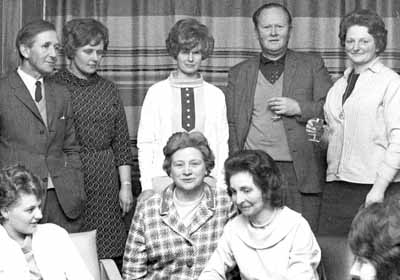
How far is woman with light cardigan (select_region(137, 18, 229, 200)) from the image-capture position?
13.8ft

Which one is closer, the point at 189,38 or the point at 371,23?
the point at 371,23

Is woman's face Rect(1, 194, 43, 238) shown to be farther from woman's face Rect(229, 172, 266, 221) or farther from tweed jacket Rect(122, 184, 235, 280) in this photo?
woman's face Rect(229, 172, 266, 221)

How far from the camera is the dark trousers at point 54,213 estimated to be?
405 cm

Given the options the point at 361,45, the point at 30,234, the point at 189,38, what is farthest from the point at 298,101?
the point at 30,234

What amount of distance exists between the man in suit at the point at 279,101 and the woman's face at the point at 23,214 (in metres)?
1.20

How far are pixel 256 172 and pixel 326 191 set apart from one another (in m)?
0.78

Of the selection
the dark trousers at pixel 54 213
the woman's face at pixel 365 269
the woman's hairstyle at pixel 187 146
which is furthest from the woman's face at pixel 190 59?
the woman's face at pixel 365 269

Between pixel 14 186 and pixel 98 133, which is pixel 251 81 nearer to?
pixel 98 133

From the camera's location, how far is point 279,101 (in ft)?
13.9

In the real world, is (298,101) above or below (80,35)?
below

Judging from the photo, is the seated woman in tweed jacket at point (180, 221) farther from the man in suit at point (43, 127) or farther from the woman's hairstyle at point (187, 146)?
the man in suit at point (43, 127)

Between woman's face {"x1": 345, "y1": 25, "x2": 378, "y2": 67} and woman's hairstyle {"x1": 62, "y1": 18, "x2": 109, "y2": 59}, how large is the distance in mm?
1120

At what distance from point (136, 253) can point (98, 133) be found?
2.43ft

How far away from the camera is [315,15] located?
5.11 m
